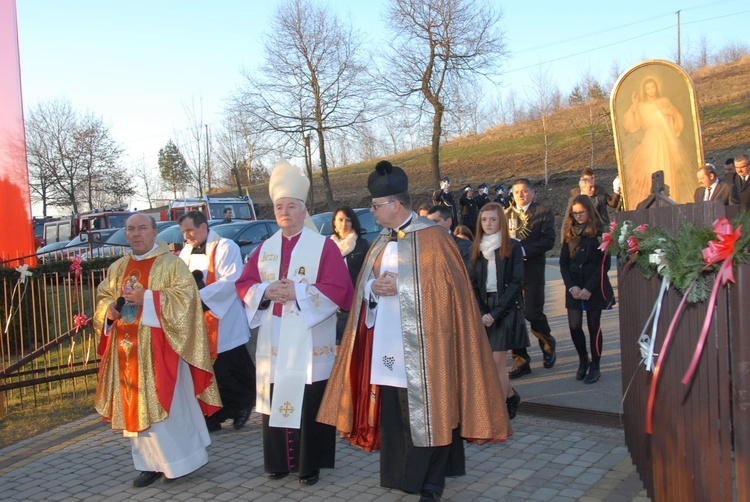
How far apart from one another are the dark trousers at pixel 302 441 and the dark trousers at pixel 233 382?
5.01 ft

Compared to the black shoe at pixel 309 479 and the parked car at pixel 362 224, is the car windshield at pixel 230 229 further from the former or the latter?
the black shoe at pixel 309 479

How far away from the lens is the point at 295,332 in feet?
17.0

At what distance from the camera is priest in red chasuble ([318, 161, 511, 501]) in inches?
175

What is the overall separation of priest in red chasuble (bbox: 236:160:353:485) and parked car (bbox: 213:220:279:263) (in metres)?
10.3

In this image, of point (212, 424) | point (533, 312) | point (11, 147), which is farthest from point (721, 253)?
point (11, 147)

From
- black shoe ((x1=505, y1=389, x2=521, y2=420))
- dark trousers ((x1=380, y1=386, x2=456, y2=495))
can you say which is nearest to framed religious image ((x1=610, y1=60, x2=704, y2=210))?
black shoe ((x1=505, y1=389, x2=521, y2=420))

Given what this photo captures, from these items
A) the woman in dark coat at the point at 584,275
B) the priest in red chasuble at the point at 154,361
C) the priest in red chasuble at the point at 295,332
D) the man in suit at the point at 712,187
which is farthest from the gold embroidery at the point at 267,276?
the man in suit at the point at 712,187

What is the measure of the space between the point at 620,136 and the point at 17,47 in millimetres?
9466

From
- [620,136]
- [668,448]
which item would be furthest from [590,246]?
[668,448]

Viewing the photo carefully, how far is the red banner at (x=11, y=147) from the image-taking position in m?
11.4

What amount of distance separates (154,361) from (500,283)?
297cm

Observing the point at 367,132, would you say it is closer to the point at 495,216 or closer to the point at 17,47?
the point at 17,47

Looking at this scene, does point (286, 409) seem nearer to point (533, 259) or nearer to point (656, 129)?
point (533, 259)

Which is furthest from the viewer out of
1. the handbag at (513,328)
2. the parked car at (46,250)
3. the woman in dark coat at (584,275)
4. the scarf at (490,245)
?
the parked car at (46,250)
